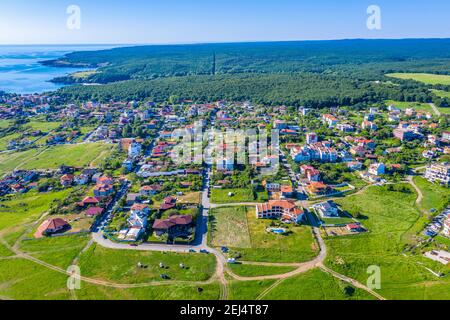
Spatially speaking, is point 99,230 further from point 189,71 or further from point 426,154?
point 189,71

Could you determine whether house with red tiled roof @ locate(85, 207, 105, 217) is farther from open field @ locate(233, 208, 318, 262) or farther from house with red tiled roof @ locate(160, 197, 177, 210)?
open field @ locate(233, 208, 318, 262)

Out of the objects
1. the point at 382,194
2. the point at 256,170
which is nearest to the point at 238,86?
the point at 256,170

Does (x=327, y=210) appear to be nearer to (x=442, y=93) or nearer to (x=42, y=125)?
(x=42, y=125)

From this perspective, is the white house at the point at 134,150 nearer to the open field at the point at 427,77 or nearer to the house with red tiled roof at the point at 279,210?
the house with red tiled roof at the point at 279,210

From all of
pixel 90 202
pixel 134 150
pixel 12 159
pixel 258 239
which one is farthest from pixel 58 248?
pixel 12 159

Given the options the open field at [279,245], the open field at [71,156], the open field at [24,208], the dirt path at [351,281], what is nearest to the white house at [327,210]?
the open field at [279,245]
